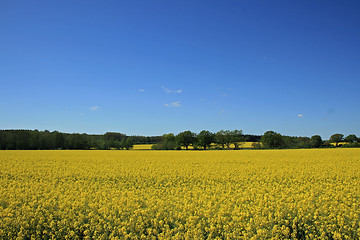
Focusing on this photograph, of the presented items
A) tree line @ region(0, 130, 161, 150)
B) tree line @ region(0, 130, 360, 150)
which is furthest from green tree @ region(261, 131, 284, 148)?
tree line @ region(0, 130, 161, 150)

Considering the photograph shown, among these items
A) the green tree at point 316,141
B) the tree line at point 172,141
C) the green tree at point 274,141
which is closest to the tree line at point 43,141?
the tree line at point 172,141

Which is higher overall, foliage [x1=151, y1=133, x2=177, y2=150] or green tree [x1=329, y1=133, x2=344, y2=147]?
green tree [x1=329, y1=133, x2=344, y2=147]

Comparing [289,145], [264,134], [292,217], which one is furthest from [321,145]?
[292,217]

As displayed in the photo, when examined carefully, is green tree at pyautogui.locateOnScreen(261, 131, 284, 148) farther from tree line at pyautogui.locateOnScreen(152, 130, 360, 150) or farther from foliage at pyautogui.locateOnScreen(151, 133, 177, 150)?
foliage at pyautogui.locateOnScreen(151, 133, 177, 150)

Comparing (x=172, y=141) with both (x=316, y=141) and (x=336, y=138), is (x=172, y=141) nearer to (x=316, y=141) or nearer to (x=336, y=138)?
(x=316, y=141)

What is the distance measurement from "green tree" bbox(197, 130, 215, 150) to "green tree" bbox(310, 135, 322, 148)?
36298 millimetres

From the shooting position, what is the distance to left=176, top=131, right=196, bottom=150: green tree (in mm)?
83887

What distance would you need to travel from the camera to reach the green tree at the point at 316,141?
84.4m

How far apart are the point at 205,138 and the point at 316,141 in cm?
4189

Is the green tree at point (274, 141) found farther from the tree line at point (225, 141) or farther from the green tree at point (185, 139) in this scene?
the green tree at point (185, 139)

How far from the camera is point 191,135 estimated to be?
8631 centimetres

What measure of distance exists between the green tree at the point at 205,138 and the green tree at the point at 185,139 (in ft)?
9.13

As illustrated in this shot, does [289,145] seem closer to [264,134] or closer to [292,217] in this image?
[264,134]

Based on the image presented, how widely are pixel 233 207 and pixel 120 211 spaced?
3535 millimetres
